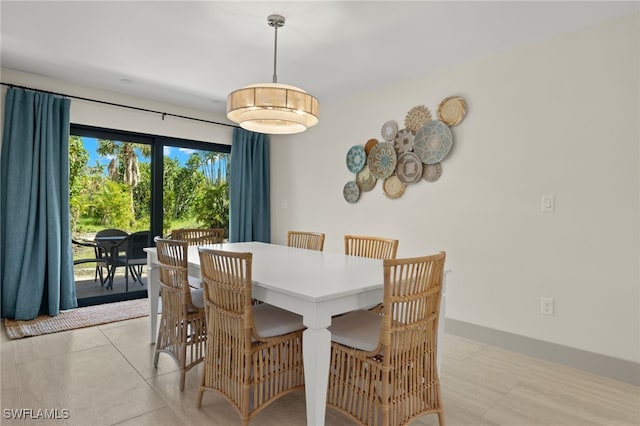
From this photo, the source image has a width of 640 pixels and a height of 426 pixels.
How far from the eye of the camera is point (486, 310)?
118 inches

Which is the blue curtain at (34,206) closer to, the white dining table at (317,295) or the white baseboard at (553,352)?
the white dining table at (317,295)

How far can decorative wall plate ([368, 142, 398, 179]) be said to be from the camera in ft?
11.8

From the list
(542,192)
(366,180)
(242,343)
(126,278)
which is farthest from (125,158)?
(542,192)

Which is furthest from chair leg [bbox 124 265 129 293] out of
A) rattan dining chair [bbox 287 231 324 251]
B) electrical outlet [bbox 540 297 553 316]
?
electrical outlet [bbox 540 297 553 316]

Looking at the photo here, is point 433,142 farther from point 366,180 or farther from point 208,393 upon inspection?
point 208,393

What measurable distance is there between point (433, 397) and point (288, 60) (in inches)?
105

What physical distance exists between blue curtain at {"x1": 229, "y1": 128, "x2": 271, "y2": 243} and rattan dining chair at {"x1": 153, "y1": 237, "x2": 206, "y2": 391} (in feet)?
8.00

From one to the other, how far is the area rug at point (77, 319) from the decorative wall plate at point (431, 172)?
3.04 metres

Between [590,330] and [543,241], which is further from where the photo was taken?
[543,241]

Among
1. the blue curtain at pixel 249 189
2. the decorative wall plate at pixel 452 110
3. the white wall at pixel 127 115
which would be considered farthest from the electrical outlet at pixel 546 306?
the white wall at pixel 127 115

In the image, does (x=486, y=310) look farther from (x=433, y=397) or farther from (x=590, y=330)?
(x=433, y=397)

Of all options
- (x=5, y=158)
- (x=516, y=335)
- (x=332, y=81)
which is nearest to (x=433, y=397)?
(x=516, y=335)

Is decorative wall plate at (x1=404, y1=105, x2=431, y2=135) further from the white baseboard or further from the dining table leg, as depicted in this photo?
the dining table leg

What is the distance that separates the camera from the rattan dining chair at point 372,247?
8.63 ft
